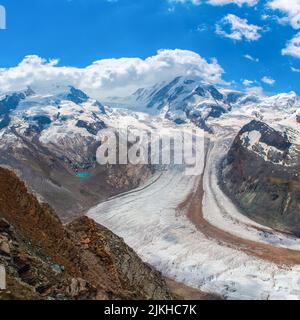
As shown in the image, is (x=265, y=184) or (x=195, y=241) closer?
(x=195, y=241)

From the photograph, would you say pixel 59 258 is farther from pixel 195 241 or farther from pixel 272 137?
pixel 272 137

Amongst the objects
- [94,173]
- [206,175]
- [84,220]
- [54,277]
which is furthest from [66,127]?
[54,277]

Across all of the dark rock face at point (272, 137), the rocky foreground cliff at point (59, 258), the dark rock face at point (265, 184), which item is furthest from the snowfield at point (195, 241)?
the rocky foreground cliff at point (59, 258)

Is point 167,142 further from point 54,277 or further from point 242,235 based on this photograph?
point 54,277

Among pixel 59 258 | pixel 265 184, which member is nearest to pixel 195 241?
pixel 265 184

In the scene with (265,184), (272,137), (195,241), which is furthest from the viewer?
(272,137)
